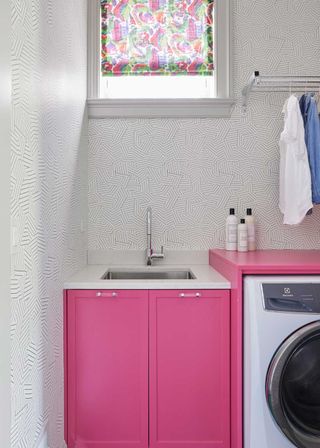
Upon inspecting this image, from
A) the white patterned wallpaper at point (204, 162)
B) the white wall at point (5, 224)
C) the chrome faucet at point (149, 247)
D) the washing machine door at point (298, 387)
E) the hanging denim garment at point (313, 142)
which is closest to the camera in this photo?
the white wall at point (5, 224)

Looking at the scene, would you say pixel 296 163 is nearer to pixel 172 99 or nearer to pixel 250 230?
pixel 250 230

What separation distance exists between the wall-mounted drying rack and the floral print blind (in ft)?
1.18

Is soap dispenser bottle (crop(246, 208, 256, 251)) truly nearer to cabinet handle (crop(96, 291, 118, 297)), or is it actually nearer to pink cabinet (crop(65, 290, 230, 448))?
pink cabinet (crop(65, 290, 230, 448))

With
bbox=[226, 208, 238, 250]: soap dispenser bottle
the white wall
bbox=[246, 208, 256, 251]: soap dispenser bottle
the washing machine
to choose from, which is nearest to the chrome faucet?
bbox=[226, 208, 238, 250]: soap dispenser bottle

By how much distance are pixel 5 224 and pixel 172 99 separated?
1.61 m

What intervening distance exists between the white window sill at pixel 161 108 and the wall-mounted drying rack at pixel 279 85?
5.1 inches

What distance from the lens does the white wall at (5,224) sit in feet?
3.56

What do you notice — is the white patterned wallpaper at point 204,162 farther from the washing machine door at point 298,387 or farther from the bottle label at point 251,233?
the washing machine door at point 298,387

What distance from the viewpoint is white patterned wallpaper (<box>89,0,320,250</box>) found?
2.40 m

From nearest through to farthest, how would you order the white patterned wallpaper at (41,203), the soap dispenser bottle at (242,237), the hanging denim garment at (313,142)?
the white patterned wallpaper at (41,203), the hanging denim garment at (313,142), the soap dispenser bottle at (242,237)

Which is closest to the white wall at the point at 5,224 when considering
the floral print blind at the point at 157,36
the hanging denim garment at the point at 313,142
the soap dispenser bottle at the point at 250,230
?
the floral print blind at the point at 157,36

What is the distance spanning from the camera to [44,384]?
147 cm

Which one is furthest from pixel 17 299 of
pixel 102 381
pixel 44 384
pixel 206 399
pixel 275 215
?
pixel 275 215

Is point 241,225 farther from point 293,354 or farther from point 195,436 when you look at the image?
point 195,436
